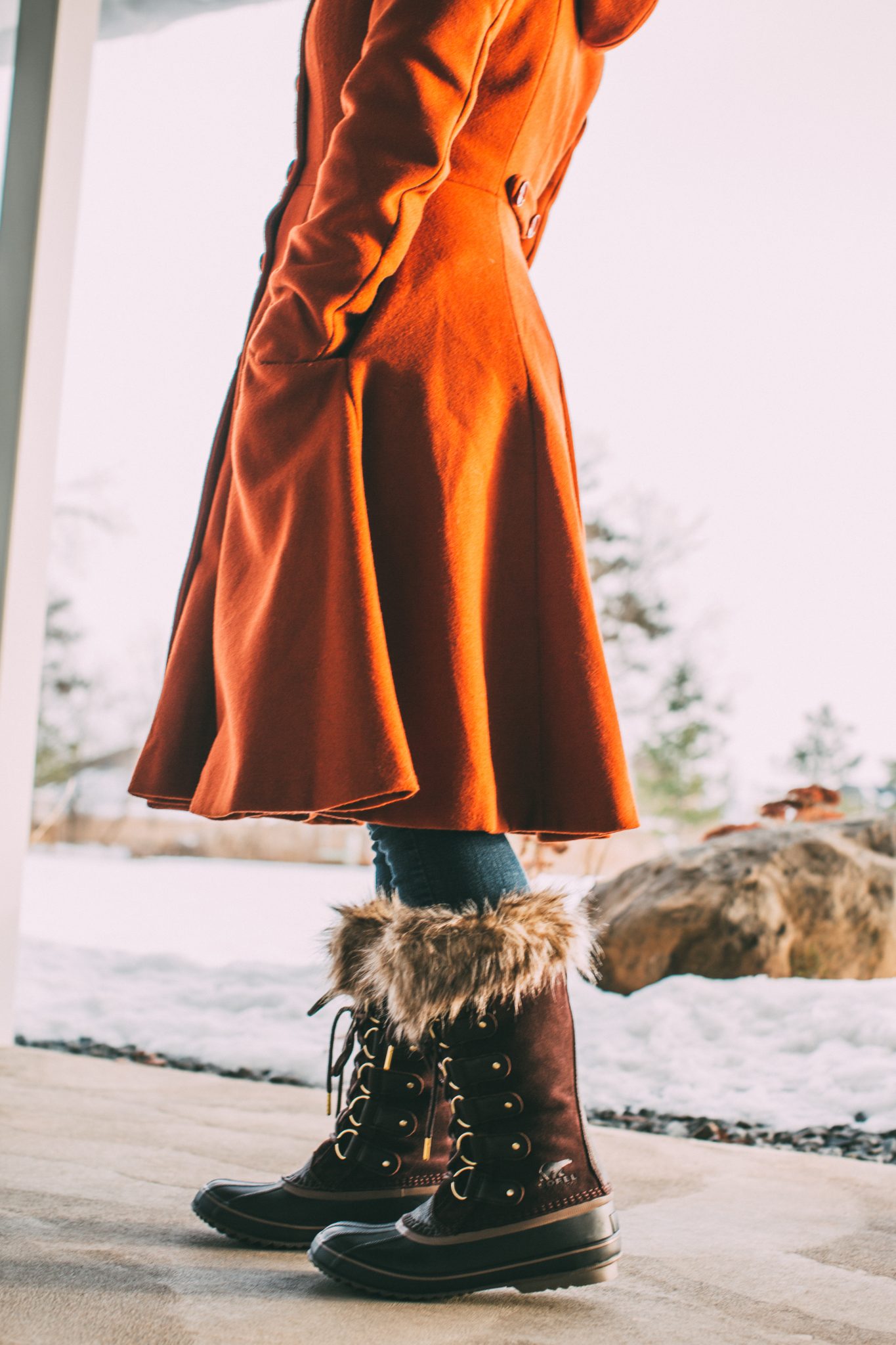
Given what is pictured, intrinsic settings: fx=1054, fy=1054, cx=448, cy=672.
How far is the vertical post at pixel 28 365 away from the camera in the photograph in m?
2.15

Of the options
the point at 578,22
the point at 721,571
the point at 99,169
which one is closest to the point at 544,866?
the point at 721,571

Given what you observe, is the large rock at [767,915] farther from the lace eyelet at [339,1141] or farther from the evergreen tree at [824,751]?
the evergreen tree at [824,751]

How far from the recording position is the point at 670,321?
4.36 metres

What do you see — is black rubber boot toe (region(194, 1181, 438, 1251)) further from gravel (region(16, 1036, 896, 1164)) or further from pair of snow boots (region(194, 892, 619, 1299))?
gravel (region(16, 1036, 896, 1164))

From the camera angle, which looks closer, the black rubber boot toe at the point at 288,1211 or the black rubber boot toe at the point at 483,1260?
the black rubber boot toe at the point at 483,1260

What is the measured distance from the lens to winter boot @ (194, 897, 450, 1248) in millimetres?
1035

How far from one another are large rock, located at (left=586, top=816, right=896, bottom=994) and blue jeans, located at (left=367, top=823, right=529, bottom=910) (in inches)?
54.8

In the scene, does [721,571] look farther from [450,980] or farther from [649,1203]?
[450,980]

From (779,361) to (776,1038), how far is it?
2875mm

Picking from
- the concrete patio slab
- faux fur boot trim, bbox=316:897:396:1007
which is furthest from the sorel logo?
faux fur boot trim, bbox=316:897:396:1007

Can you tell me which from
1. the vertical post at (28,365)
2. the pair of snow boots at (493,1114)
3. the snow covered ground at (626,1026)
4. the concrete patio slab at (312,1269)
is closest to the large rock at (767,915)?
the snow covered ground at (626,1026)

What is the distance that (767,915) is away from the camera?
2.32 m

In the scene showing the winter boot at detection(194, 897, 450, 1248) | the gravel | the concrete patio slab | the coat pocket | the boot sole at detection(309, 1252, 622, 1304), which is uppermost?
the coat pocket

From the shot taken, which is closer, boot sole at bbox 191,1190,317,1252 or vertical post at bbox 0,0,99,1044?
boot sole at bbox 191,1190,317,1252
